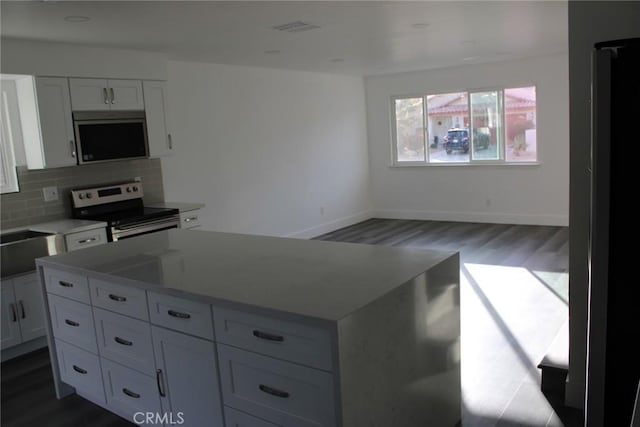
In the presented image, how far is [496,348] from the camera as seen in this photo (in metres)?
3.67

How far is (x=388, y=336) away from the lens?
2094 millimetres

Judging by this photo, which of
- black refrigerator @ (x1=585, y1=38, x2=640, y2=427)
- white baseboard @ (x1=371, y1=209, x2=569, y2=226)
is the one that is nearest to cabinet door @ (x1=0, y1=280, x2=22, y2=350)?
black refrigerator @ (x1=585, y1=38, x2=640, y2=427)

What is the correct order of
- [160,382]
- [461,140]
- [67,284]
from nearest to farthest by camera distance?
[160,382] < [67,284] < [461,140]

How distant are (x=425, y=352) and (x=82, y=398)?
2256 millimetres

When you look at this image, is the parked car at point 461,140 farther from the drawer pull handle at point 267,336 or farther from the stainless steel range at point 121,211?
the drawer pull handle at point 267,336

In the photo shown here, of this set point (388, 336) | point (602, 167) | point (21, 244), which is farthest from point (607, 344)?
point (21, 244)

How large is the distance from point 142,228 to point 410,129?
542 cm

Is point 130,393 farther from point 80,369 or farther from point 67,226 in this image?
point 67,226

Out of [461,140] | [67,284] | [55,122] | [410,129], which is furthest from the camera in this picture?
[410,129]

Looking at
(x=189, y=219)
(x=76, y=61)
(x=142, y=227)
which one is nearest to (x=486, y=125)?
(x=189, y=219)

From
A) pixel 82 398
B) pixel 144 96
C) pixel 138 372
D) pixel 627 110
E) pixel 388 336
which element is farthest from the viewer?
pixel 144 96

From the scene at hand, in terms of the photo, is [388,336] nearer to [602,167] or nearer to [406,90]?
[602,167]

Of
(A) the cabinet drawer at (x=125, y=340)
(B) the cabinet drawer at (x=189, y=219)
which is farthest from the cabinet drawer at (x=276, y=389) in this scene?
(B) the cabinet drawer at (x=189, y=219)

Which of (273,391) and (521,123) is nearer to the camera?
(273,391)
